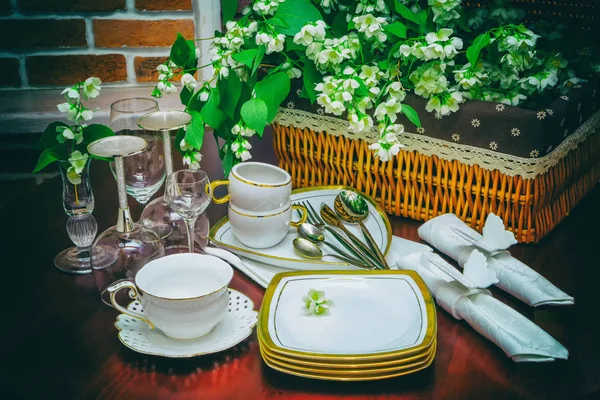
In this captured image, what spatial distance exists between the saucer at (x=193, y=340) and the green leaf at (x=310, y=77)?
41 cm

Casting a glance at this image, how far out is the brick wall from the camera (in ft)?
5.94

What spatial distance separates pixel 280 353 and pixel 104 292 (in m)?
0.34

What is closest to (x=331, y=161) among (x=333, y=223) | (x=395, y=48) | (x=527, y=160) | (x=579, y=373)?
(x=333, y=223)

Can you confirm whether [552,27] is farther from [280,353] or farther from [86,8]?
[86,8]

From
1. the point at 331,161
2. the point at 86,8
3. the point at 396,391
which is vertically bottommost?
the point at 396,391

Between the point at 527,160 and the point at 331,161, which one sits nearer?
the point at 527,160

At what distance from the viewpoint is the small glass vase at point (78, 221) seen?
106 centimetres

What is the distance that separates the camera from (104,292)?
99cm

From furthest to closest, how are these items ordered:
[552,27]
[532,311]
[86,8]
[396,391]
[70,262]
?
[86,8], [552,27], [70,262], [532,311], [396,391]

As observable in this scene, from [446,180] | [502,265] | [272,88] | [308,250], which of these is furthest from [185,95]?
[502,265]

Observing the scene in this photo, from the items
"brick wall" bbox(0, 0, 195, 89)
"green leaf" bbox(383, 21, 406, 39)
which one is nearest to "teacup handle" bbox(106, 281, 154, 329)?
"green leaf" bbox(383, 21, 406, 39)

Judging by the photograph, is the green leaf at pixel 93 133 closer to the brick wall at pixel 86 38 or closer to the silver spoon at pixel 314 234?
the silver spoon at pixel 314 234

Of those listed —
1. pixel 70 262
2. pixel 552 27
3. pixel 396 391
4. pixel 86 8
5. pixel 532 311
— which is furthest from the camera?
pixel 86 8

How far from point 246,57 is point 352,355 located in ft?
1.82
